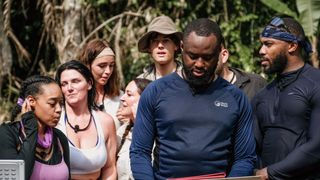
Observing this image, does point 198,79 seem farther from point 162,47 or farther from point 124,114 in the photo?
point 162,47

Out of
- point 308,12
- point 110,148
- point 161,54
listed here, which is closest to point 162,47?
point 161,54

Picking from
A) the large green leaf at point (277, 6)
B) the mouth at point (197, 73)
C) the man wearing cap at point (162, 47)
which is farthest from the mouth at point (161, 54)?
the large green leaf at point (277, 6)

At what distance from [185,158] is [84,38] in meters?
5.36

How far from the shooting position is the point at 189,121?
13.1ft

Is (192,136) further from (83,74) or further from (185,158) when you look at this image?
(83,74)

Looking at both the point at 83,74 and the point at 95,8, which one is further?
the point at 95,8

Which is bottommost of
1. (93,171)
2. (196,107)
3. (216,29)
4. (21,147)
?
(93,171)

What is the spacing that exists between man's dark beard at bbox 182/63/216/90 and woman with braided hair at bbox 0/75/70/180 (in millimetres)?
968

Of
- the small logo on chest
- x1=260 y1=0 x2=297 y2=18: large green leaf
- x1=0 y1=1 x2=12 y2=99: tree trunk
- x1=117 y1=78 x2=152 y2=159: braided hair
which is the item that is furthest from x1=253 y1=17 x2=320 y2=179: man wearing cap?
x1=0 y1=1 x2=12 y2=99: tree trunk

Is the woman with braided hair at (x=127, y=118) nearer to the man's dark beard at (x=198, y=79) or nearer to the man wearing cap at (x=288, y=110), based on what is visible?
the man wearing cap at (x=288, y=110)

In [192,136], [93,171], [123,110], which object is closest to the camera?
[192,136]

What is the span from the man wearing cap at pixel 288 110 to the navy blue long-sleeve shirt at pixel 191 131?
36 centimetres

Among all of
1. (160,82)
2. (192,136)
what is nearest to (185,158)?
(192,136)

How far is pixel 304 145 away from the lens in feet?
14.3
